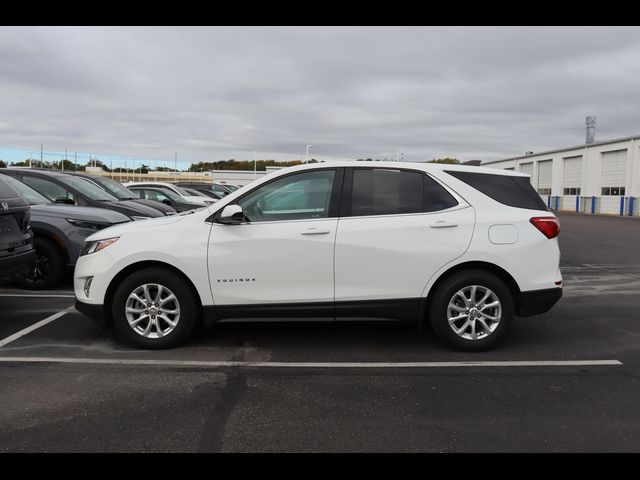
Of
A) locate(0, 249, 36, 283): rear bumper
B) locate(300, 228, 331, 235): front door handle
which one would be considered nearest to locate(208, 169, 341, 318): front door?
locate(300, 228, 331, 235): front door handle

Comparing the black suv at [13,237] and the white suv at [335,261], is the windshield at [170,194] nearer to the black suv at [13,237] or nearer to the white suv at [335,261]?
the black suv at [13,237]

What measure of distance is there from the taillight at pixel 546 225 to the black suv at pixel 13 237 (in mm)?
5399

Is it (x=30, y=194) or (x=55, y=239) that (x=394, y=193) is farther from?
(x=30, y=194)

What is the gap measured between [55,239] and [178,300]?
3678 mm

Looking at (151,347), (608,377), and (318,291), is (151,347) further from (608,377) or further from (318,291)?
(608,377)

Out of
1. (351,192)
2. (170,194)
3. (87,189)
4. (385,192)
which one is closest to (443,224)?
(385,192)

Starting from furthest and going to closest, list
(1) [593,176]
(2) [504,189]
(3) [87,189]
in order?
(1) [593,176] < (3) [87,189] < (2) [504,189]

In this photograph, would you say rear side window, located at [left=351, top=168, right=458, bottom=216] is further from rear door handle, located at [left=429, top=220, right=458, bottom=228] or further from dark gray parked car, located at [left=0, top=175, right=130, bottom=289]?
dark gray parked car, located at [left=0, top=175, right=130, bottom=289]

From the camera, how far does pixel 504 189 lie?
500 cm

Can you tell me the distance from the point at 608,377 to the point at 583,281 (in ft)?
16.2

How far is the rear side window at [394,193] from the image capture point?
4.88 m

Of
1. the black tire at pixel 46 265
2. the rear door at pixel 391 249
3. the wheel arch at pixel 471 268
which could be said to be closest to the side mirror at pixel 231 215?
the rear door at pixel 391 249

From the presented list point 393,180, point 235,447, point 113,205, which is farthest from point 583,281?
point 113,205

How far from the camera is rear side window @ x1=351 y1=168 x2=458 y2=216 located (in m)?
4.88
